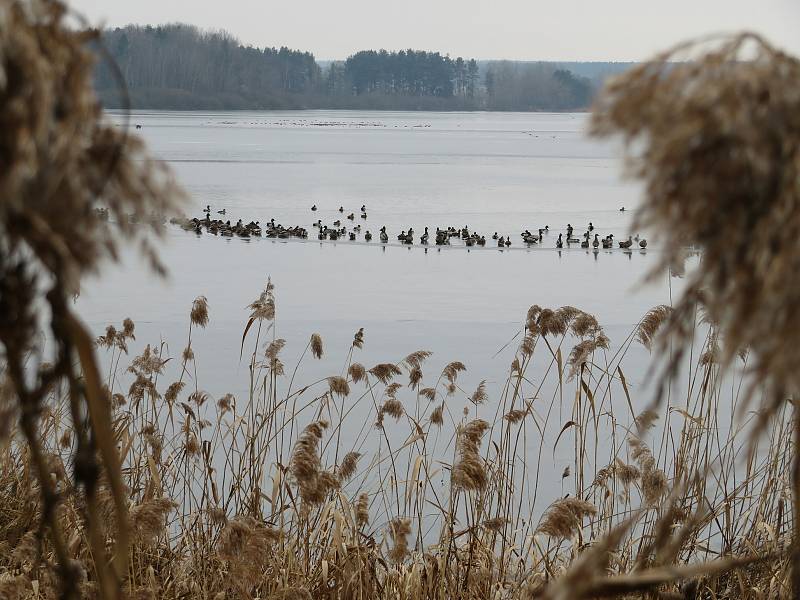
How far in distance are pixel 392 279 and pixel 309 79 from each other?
102m

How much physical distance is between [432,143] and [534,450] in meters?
39.8

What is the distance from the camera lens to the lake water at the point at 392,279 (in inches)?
300

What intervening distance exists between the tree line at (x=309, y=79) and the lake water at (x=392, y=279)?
62.3m

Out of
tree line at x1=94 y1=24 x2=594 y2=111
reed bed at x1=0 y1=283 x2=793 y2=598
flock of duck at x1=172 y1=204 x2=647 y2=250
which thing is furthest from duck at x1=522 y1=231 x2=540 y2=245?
tree line at x1=94 y1=24 x2=594 y2=111

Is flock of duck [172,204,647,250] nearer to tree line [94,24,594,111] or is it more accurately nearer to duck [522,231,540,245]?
duck [522,231,540,245]

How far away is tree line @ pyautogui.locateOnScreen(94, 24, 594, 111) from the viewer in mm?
87938

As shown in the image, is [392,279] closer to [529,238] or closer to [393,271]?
[393,271]

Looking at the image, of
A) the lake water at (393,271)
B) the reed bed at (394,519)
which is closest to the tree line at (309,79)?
the lake water at (393,271)

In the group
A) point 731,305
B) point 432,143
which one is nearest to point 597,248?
point 731,305

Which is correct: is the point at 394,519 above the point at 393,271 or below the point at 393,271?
above

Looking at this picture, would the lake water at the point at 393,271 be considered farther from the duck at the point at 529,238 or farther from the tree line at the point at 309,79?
the tree line at the point at 309,79

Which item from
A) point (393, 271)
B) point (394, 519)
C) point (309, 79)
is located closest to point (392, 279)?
point (393, 271)

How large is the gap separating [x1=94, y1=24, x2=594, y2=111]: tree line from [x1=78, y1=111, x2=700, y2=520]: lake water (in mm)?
62281

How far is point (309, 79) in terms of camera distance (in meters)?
110
